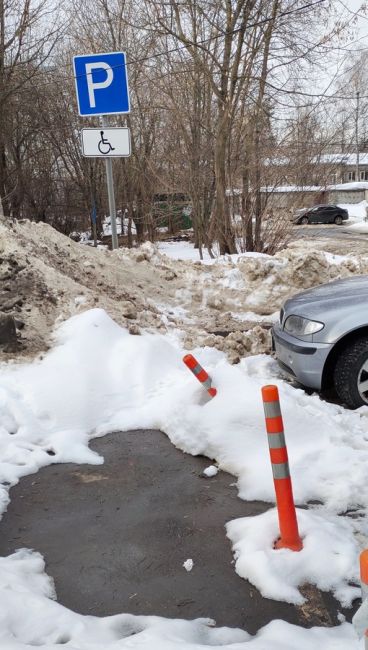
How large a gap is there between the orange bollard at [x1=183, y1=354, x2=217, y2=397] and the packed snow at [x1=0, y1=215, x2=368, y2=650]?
2.9 inches

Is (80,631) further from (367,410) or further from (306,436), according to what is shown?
(367,410)

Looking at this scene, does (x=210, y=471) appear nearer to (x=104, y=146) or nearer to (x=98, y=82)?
(x=104, y=146)

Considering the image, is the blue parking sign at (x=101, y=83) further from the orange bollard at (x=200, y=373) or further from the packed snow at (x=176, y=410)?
the orange bollard at (x=200, y=373)

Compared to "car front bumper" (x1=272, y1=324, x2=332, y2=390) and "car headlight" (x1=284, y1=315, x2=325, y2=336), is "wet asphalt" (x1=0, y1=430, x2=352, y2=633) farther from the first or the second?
"car headlight" (x1=284, y1=315, x2=325, y2=336)

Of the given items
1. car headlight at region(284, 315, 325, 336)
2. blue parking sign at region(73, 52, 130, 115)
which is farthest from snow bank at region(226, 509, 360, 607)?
blue parking sign at region(73, 52, 130, 115)

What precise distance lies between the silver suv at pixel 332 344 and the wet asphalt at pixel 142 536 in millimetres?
1447

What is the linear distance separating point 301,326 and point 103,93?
13.8 feet

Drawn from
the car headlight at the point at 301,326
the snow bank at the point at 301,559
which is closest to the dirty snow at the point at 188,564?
the snow bank at the point at 301,559

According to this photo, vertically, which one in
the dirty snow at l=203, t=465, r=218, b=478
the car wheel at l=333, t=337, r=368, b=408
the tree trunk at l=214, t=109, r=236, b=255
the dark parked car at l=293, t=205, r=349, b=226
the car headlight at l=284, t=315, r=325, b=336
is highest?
the tree trunk at l=214, t=109, r=236, b=255

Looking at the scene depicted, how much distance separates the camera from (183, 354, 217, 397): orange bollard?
14.3 feet

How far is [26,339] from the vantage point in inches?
241

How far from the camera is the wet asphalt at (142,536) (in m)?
2.62

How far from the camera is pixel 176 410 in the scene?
4.71 meters

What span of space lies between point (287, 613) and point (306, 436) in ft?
5.52
